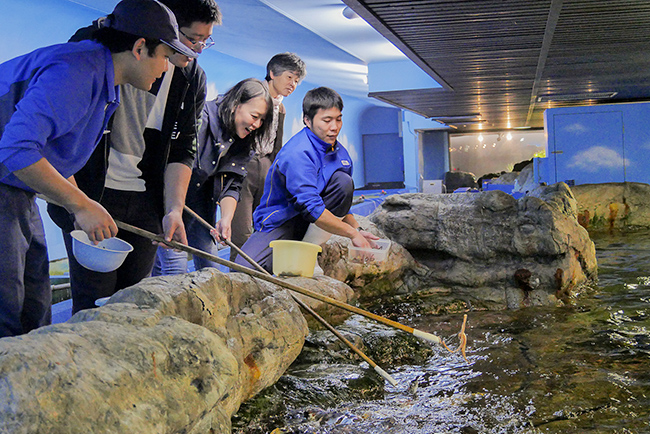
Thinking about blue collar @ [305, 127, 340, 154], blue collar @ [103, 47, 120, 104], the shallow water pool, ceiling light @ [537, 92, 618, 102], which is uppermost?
ceiling light @ [537, 92, 618, 102]

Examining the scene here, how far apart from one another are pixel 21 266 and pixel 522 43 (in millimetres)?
5003

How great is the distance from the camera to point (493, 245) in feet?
18.8

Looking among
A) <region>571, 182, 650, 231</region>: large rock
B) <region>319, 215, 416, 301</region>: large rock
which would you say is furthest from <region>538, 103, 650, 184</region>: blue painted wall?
<region>319, 215, 416, 301</region>: large rock

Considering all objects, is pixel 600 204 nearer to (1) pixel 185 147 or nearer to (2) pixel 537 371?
(2) pixel 537 371

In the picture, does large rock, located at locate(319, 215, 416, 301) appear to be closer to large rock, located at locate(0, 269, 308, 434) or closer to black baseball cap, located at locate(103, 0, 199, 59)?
large rock, located at locate(0, 269, 308, 434)

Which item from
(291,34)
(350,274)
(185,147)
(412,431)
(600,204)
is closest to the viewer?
(412,431)

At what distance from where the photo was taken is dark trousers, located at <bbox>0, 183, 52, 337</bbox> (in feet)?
6.50

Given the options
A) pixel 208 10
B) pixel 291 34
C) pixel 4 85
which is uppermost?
pixel 291 34

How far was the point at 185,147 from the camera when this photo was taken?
2943mm

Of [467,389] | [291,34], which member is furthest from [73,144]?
[291,34]

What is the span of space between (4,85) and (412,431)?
6.91ft

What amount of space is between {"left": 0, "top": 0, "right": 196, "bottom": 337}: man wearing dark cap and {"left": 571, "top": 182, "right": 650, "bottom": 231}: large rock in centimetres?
1053

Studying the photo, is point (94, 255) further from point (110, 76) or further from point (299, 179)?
point (299, 179)

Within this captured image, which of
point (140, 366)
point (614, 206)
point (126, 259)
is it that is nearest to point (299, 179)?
point (126, 259)
